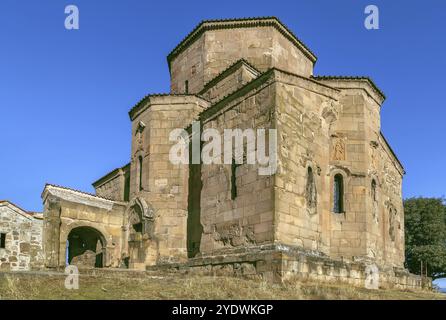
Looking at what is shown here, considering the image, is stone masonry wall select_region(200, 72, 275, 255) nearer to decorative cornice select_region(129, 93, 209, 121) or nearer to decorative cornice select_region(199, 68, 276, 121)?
decorative cornice select_region(199, 68, 276, 121)

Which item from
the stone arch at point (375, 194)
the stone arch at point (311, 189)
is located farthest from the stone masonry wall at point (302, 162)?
the stone arch at point (375, 194)

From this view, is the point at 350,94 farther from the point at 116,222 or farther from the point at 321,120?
the point at 116,222

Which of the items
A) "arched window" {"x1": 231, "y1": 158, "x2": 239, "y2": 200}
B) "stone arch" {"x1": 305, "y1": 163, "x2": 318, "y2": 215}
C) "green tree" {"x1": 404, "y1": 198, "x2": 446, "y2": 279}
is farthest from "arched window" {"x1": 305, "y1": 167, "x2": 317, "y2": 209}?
"green tree" {"x1": 404, "y1": 198, "x2": 446, "y2": 279}

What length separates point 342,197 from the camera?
15.1m

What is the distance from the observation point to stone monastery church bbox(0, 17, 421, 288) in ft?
40.9

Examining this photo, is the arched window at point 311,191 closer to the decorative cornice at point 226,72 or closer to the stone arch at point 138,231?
the decorative cornice at point 226,72

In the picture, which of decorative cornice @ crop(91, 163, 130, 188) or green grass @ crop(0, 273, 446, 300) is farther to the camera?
decorative cornice @ crop(91, 163, 130, 188)

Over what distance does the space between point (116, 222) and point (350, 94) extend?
10141mm

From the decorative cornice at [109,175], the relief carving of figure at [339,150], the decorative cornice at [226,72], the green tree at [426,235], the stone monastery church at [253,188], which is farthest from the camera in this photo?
the green tree at [426,235]

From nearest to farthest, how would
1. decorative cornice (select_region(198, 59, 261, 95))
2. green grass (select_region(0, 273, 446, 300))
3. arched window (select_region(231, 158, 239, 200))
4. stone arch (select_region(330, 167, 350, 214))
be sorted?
green grass (select_region(0, 273, 446, 300)), arched window (select_region(231, 158, 239, 200)), stone arch (select_region(330, 167, 350, 214)), decorative cornice (select_region(198, 59, 261, 95))

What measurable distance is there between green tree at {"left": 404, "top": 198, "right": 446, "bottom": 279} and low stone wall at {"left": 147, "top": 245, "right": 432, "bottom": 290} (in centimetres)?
1904

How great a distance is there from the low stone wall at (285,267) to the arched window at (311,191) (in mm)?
1393

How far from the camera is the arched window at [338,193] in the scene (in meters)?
15.1

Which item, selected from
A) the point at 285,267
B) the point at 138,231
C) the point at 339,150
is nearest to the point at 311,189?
the point at 339,150
